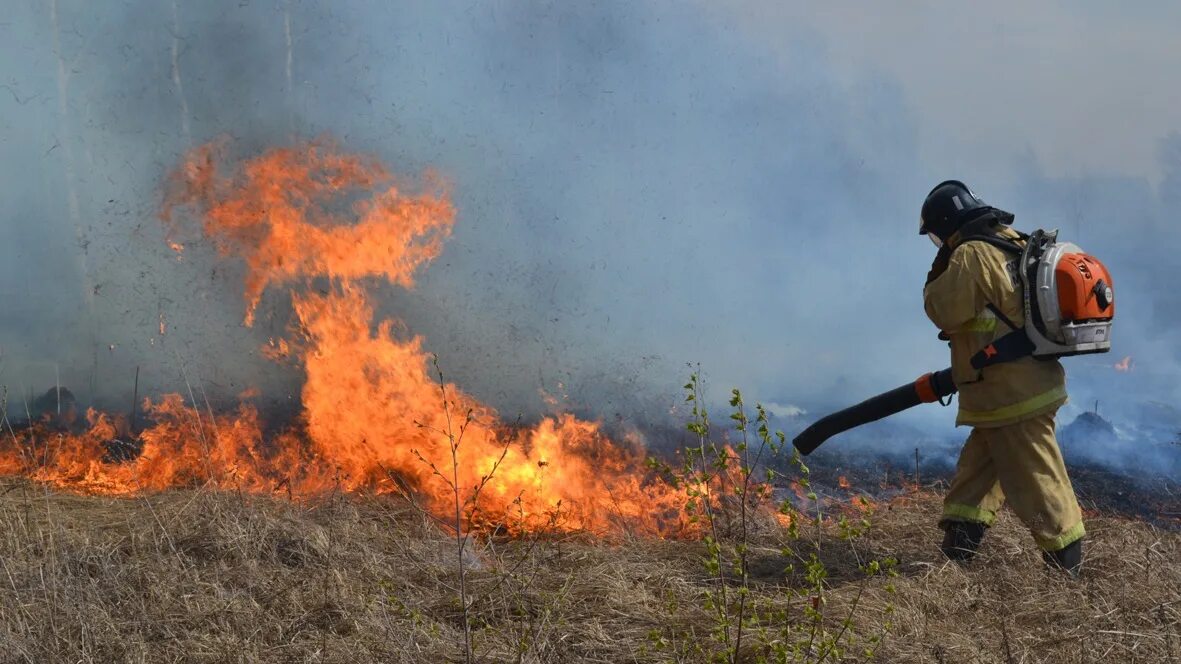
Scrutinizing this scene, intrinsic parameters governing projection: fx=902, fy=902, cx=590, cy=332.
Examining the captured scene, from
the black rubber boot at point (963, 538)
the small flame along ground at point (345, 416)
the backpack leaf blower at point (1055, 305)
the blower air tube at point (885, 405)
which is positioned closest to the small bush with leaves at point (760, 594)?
the black rubber boot at point (963, 538)

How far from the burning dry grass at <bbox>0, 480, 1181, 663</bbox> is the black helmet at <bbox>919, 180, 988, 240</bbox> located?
1.81 meters

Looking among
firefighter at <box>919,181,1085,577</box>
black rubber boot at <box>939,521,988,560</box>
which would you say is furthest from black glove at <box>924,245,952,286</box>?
black rubber boot at <box>939,521,988,560</box>

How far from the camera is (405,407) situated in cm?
647

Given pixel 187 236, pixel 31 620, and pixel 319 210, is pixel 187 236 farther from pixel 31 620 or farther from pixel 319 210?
pixel 31 620

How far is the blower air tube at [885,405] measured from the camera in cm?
500

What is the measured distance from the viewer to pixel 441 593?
425 cm

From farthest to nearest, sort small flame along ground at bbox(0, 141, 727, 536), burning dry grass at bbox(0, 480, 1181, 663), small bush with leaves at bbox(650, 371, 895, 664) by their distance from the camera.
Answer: small flame along ground at bbox(0, 141, 727, 536) → burning dry grass at bbox(0, 480, 1181, 663) → small bush with leaves at bbox(650, 371, 895, 664)

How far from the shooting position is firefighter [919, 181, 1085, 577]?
15.0 ft

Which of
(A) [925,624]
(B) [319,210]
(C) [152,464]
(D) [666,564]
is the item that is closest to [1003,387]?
(A) [925,624]

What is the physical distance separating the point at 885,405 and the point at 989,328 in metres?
0.70

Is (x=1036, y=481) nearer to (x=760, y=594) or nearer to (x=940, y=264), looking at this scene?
(x=940, y=264)

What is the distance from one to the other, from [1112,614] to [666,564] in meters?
2.07

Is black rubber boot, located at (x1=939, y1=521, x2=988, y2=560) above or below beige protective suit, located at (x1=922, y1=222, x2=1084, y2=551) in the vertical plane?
below

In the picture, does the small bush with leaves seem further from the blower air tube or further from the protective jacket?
the protective jacket
